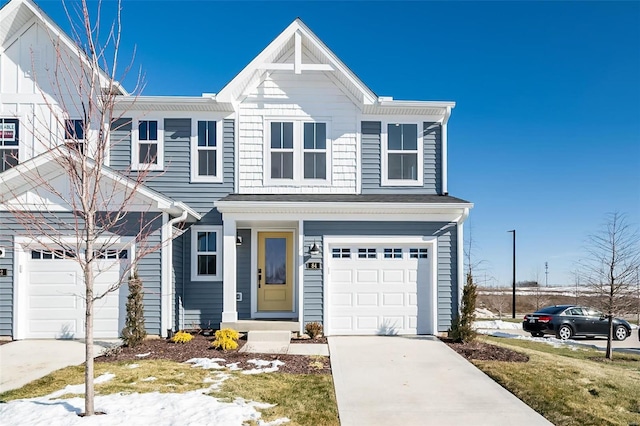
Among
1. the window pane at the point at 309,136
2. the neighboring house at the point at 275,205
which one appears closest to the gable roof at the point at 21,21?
the neighboring house at the point at 275,205

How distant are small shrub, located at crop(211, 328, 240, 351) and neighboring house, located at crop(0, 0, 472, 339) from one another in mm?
575

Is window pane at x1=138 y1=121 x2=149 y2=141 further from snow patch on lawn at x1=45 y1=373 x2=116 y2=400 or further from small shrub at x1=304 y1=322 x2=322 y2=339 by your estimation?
snow patch on lawn at x1=45 y1=373 x2=116 y2=400

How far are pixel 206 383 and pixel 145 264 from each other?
Result: 4.56 meters

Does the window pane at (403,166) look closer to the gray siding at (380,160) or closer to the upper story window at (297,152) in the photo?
the gray siding at (380,160)

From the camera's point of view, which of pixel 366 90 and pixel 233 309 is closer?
pixel 233 309

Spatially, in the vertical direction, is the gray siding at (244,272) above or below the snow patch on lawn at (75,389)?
above

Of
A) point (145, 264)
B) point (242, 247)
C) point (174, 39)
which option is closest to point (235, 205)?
point (242, 247)

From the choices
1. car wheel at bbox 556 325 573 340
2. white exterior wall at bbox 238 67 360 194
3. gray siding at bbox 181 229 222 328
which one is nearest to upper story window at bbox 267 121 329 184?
white exterior wall at bbox 238 67 360 194

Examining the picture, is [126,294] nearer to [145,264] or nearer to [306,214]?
[145,264]

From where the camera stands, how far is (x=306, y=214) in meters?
10.9

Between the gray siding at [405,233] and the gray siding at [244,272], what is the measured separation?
1.83 m

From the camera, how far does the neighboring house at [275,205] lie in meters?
10.4

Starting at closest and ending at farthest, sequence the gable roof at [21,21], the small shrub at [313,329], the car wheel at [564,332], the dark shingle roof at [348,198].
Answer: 1. the small shrub at [313,329]
2. the dark shingle roof at [348,198]
3. the gable roof at [21,21]
4. the car wheel at [564,332]

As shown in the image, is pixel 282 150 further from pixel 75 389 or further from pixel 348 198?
pixel 75 389
